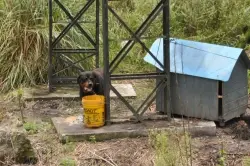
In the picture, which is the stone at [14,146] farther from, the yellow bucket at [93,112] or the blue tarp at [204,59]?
the blue tarp at [204,59]

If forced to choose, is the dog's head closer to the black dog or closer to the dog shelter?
the black dog

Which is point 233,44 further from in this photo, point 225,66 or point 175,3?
point 225,66

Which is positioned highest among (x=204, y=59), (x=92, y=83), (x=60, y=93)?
(x=204, y=59)

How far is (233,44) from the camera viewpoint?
39.9 feet

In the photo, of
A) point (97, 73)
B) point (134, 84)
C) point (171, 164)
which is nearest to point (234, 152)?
point (171, 164)

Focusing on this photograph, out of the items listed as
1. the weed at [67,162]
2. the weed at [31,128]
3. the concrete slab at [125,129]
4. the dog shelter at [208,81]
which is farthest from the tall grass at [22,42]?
the weed at [67,162]

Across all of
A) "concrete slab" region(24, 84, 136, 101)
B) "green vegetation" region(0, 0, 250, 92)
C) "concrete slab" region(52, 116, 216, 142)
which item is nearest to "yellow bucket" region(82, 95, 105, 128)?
"concrete slab" region(52, 116, 216, 142)

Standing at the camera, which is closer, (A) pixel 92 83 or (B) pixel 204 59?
(B) pixel 204 59

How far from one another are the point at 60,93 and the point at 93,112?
2.50 m

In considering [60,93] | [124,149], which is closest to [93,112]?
[124,149]

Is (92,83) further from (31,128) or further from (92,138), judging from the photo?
(92,138)

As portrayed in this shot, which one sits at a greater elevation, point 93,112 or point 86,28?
point 86,28

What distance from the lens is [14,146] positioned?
601 centimetres

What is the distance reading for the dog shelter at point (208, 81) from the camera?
7.19 m
